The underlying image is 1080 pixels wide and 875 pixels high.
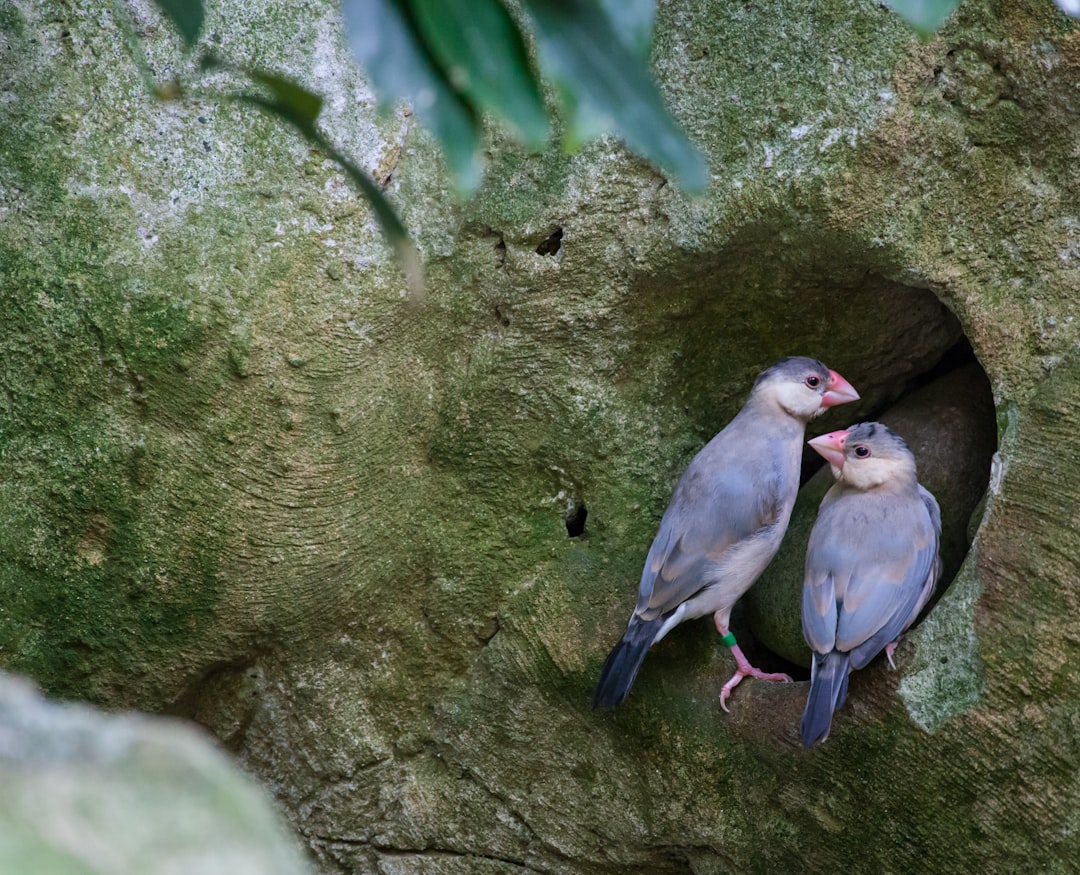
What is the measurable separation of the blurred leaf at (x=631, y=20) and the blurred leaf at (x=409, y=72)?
0.19 m

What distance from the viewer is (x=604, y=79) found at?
4.27ft

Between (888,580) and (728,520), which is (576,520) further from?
(888,580)

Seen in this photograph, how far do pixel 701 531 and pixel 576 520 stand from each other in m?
0.62

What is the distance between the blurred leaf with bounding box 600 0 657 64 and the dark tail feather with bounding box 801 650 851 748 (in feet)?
8.61

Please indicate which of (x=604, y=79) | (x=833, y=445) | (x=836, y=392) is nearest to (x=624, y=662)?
(x=833, y=445)

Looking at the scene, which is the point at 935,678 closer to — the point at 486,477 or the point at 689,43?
the point at 486,477

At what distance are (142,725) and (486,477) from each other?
3.20m

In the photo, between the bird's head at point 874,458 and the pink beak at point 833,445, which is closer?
the bird's head at point 874,458

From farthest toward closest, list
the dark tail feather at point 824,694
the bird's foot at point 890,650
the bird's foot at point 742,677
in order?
the bird's foot at point 742,677, the bird's foot at point 890,650, the dark tail feather at point 824,694

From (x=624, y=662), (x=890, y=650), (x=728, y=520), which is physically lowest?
(x=624, y=662)

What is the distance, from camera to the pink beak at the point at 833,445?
4.16 meters

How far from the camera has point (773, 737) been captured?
385 centimetres

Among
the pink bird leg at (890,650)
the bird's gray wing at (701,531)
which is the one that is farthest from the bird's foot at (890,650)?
the bird's gray wing at (701,531)

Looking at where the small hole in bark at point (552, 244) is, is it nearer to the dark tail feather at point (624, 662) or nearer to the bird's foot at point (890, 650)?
the dark tail feather at point (624, 662)
